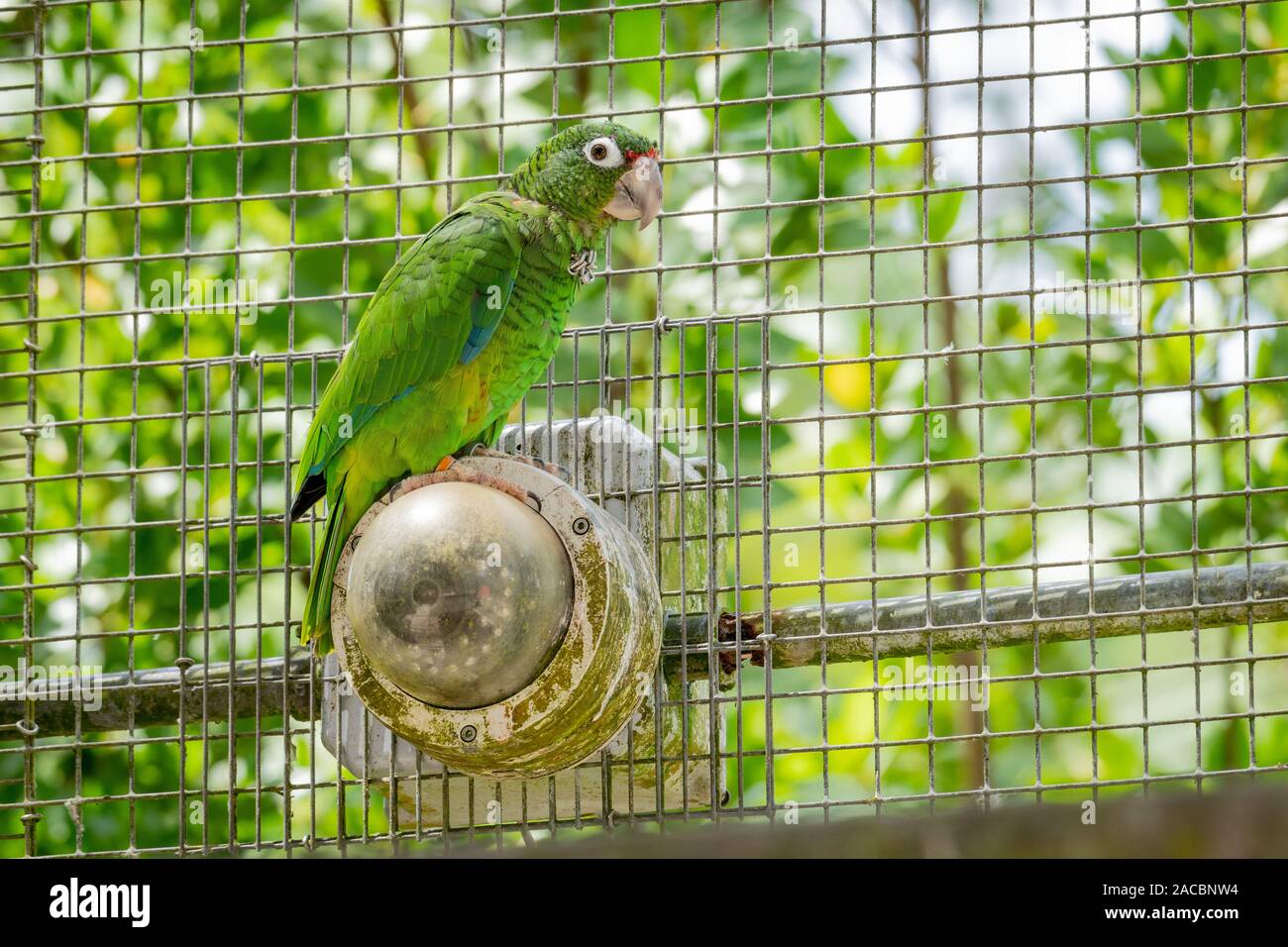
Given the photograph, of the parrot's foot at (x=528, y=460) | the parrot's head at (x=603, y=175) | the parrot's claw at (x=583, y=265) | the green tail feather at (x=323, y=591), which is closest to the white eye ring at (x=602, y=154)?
the parrot's head at (x=603, y=175)

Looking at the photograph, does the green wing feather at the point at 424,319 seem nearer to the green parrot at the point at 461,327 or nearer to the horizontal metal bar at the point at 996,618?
the green parrot at the point at 461,327

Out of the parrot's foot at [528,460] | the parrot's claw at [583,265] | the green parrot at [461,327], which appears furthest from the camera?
the parrot's claw at [583,265]

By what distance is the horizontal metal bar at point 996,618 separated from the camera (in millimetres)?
2908

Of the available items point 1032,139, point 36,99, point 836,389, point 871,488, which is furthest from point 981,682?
point 836,389

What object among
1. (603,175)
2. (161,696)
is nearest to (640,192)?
(603,175)

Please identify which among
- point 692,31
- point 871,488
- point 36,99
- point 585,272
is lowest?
point 871,488

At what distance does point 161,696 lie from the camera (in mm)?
3279

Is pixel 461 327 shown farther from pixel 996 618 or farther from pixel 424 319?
pixel 996 618

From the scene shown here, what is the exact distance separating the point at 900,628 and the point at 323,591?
131 centimetres

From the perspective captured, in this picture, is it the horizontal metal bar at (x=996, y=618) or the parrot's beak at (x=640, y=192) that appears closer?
the horizontal metal bar at (x=996, y=618)

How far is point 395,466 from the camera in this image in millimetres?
3113

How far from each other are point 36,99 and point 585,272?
1.62 metres

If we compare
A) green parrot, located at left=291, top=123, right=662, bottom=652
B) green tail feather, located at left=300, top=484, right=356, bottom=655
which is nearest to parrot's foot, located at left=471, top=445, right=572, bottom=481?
green parrot, located at left=291, top=123, right=662, bottom=652
